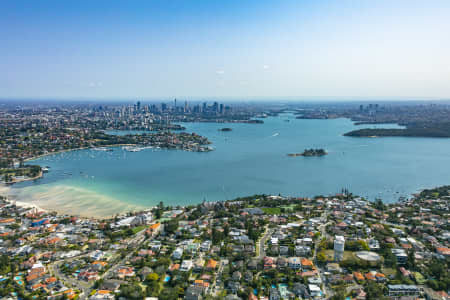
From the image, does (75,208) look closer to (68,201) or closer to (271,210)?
(68,201)

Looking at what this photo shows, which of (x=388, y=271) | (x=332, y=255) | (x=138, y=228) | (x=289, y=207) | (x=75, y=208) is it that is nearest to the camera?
(x=388, y=271)

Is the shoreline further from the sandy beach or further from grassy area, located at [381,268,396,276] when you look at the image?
grassy area, located at [381,268,396,276]

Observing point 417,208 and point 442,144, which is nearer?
point 417,208

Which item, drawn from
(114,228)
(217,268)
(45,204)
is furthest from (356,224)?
(45,204)

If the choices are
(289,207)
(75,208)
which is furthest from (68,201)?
(289,207)

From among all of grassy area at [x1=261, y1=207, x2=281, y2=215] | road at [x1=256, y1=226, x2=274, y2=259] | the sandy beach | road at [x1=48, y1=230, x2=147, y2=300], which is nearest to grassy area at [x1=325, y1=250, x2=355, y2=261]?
road at [x1=256, y1=226, x2=274, y2=259]

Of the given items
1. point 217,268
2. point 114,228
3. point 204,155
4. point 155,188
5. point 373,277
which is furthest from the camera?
point 204,155

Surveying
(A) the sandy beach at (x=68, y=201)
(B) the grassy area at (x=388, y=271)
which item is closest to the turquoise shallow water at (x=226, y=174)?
(A) the sandy beach at (x=68, y=201)

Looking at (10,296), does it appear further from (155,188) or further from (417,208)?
(417,208)

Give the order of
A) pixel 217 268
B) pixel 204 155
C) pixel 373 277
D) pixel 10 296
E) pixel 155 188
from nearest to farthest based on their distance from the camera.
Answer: pixel 10 296, pixel 373 277, pixel 217 268, pixel 155 188, pixel 204 155
